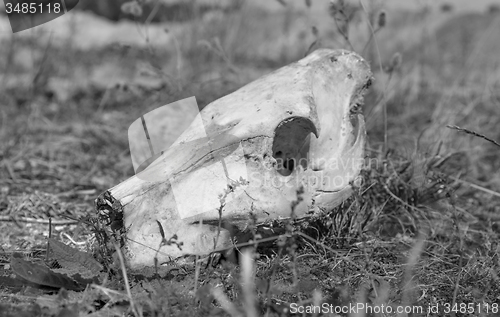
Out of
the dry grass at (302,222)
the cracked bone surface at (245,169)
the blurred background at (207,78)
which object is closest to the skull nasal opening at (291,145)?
the cracked bone surface at (245,169)

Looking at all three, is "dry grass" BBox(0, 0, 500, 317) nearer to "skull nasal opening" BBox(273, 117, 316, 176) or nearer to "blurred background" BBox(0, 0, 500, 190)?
"blurred background" BBox(0, 0, 500, 190)

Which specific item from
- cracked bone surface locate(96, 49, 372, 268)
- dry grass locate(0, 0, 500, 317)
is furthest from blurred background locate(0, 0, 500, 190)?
cracked bone surface locate(96, 49, 372, 268)

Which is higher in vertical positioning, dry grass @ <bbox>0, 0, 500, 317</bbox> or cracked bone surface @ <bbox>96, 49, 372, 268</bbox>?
cracked bone surface @ <bbox>96, 49, 372, 268</bbox>

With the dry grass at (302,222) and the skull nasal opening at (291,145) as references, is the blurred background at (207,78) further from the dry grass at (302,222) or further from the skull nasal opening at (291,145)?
the skull nasal opening at (291,145)

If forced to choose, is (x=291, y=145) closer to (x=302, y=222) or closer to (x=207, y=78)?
(x=302, y=222)

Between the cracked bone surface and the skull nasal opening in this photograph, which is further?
the skull nasal opening

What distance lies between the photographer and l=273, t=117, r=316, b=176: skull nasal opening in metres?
2.01

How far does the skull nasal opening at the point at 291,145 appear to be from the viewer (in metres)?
2.01

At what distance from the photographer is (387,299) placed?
1.70m

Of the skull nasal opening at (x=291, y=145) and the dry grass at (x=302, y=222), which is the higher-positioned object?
the skull nasal opening at (x=291, y=145)

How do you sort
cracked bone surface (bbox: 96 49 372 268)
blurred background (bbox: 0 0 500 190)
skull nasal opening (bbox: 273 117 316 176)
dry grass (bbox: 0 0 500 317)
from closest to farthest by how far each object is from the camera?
dry grass (bbox: 0 0 500 317)
cracked bone surface (bbox: 96 49 372 268)
skull nasal opening (bbox: 273 117 316 176)
blurred background (bbox: 0 0 500 190)

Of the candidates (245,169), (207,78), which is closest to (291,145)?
(245,169)

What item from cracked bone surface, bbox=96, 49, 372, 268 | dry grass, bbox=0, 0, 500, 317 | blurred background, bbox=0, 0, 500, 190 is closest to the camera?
dry grass, bbox=0, 0, 500, 317

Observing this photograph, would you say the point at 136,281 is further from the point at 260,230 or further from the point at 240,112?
the point at 240,112
